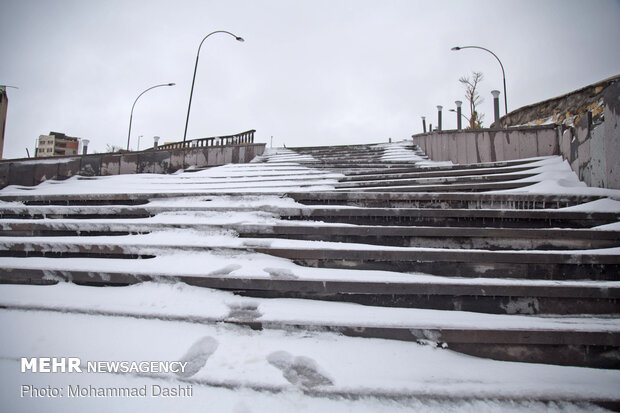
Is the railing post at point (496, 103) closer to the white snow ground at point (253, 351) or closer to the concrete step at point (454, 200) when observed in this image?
the concrete step at point (454, 200)

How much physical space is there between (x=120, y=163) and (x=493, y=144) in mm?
6862

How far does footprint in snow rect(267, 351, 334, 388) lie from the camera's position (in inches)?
45.4

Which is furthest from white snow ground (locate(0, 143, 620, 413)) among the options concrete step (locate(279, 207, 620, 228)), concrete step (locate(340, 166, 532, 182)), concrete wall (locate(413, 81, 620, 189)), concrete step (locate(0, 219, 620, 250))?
concrete step (locate(340, 166, 532, 182))

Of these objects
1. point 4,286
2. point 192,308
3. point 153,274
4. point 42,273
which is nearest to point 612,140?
point 192,308

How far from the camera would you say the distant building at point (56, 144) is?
2358 inches

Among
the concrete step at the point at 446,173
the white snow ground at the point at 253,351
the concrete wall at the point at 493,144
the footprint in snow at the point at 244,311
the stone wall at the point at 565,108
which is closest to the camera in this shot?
the white snow ground at the point at 253,351

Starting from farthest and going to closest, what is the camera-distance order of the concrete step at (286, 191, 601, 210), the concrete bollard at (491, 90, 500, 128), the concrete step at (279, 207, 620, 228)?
the concrete bollard at (491, 90, 500, 128), the concrete step at (286, 191, 601, 210), the concrete step at (279, 207, 620, 228)

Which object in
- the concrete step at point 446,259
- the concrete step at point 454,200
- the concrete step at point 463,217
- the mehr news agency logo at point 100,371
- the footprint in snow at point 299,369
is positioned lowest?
the mehr news agency logo at point 100,371

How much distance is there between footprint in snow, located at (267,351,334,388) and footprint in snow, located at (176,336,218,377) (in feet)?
0.95

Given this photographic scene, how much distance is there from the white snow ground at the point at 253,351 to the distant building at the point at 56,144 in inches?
2994

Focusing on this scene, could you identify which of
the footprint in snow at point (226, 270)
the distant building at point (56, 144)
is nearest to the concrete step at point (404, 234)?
the footprint in snow at point (226, 270)

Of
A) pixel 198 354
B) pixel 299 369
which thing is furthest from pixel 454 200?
pixel 198 354

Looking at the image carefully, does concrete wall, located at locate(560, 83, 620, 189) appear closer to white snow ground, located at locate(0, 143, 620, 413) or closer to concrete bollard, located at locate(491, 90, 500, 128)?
white snow ground, located at locate(0, 143, 620, 413)

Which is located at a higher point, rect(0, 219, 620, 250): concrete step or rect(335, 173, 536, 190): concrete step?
rect(335, 173, 536, 190): concrete step
